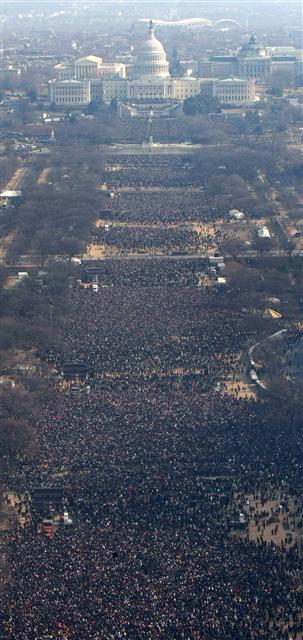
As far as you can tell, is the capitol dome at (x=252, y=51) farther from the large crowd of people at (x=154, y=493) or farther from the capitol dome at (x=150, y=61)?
the large crowd of people at (x=154, y=493)

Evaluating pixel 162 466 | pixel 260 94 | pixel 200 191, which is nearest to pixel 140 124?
pixel 260 94

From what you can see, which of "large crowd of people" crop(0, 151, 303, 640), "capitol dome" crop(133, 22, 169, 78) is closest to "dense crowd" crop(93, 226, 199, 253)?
"large crowd of people" crop(0, 151, 303, 640)

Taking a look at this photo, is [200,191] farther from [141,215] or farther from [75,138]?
[75,138]

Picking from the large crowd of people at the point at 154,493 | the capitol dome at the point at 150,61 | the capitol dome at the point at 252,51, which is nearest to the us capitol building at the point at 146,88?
the capitol dome at the point at 150,61

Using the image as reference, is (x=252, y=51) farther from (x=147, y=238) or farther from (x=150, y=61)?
(x=147, y=238)

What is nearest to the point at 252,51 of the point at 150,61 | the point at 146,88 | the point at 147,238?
the point at 150,61

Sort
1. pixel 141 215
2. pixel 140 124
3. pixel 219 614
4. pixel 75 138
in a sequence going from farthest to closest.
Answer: pixel 140 124, pixel 75 138, pixel 141 215, pixel 219 614

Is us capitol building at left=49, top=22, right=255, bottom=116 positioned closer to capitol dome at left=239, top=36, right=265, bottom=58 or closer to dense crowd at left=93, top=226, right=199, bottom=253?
capitol dome at left=239, top=36, right=265, bottom=58
